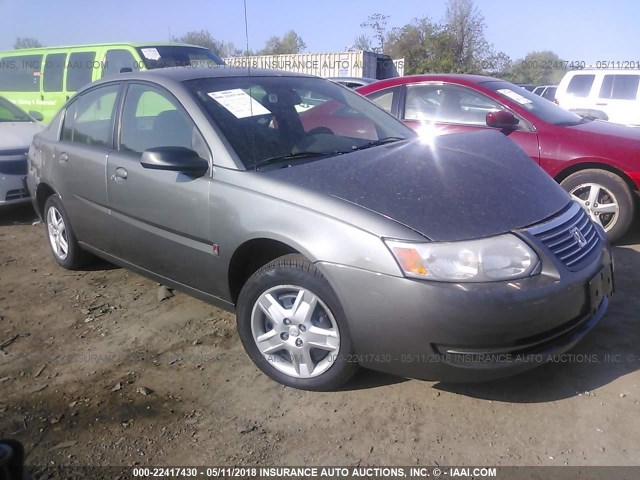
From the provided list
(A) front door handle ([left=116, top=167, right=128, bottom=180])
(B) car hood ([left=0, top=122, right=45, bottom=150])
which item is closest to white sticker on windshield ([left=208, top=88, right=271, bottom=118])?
(A) front door handle ([left=116, top=167, right=128, bottom=180])

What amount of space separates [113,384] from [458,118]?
3.99 meters

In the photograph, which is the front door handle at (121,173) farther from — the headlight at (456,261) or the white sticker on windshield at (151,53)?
the white sticker on windshield at (151,53)

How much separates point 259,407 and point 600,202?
12.4 feet

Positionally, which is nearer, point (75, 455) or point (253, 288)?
point (75, 455)

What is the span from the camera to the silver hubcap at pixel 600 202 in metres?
4.83

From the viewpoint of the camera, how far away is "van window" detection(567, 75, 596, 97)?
10523 mm

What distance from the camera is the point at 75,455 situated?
2.34 metres

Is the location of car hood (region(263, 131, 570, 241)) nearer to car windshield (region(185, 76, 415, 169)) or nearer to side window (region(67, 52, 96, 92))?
car windshield (region(185, 76, 415, 169))

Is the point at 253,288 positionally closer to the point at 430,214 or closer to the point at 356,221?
the point at 356,221

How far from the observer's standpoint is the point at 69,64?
8.91 m

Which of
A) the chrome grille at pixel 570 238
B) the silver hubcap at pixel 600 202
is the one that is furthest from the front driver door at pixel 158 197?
the silver hubcap at pixel 600 202

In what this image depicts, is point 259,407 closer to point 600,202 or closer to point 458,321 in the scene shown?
point 458,321

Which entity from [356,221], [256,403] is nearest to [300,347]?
[256,403]

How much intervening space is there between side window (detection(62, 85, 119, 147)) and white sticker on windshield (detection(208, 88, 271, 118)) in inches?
37.7
